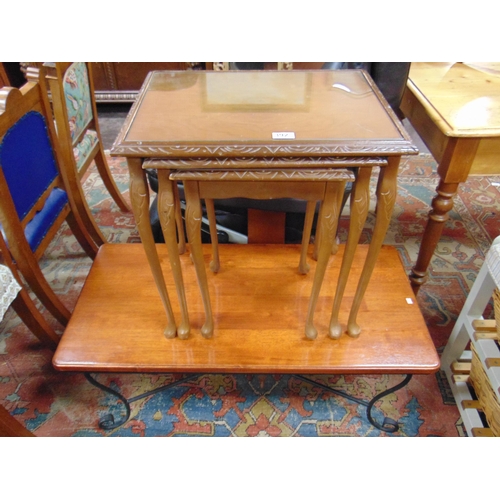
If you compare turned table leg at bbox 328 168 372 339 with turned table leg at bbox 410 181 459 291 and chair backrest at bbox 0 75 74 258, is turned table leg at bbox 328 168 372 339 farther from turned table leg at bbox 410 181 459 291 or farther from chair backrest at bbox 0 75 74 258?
chair backrest at bbox 0 75 74 258

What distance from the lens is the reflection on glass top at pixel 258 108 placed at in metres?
0.72

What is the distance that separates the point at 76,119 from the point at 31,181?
0.40 meters

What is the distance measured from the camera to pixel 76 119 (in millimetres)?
1366

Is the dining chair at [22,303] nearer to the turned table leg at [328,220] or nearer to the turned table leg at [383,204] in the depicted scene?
the turned table leg at [328,220]

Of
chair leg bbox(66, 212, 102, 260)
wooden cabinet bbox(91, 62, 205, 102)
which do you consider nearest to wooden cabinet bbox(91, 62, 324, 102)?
wooden cabinet bbox(91, 62, 205, 102)

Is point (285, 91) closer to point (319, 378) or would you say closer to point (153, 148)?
point (153, 148)

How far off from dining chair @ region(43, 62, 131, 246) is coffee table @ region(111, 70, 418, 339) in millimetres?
428

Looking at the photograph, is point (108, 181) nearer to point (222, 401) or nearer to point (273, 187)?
point (222, 401)

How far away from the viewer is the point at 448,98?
1.14 m

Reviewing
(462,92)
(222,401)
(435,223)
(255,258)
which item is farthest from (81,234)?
(462,92)

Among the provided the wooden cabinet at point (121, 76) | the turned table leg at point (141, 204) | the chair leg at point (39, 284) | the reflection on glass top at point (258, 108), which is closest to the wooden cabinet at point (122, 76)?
the wooden cabinet at point (121, 76)

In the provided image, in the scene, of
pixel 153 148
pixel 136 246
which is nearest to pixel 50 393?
pixel 136 246

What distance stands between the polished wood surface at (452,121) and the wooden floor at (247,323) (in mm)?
218

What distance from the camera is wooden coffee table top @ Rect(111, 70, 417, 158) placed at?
2.25 ft
